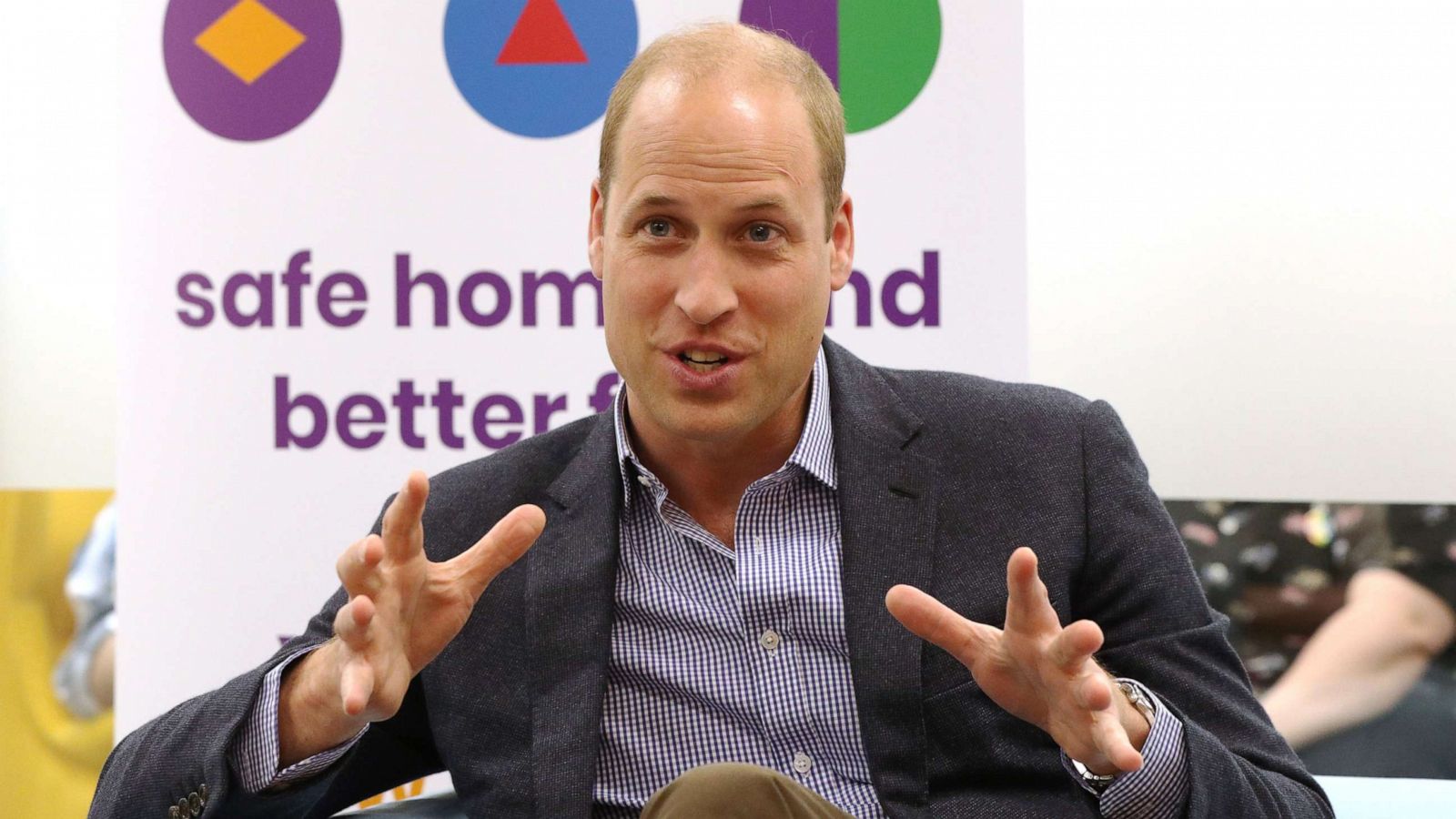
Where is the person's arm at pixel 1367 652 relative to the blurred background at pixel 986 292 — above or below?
below

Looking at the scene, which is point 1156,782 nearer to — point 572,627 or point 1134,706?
point 1134,706

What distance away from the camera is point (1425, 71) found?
3.28m

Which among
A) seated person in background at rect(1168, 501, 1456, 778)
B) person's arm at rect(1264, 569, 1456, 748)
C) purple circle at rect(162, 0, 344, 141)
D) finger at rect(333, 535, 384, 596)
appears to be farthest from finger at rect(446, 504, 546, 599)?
person's arm at rect(1264, 569, 1456, 748)

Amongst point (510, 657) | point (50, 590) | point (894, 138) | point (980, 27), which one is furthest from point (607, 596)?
point (50, 590)

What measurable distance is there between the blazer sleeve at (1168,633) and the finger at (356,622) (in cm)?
80

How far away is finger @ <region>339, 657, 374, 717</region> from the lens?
1438 millimetres

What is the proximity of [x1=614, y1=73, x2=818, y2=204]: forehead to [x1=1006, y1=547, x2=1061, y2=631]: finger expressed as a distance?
600 mm

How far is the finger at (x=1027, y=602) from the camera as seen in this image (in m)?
1.36

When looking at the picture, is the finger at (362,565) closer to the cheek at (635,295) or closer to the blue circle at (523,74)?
the cheek at (635,295)

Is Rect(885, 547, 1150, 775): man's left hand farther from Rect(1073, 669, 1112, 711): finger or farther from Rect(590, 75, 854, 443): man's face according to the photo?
Rect(590, 75, 854, 443): man's face

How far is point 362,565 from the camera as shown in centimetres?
147

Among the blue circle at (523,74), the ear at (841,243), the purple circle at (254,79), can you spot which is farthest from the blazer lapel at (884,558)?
the purple circle at (254,79)

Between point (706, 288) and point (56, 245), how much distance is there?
2830mm

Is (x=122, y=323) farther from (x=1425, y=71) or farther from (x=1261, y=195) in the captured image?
(x=1425, y=71)
